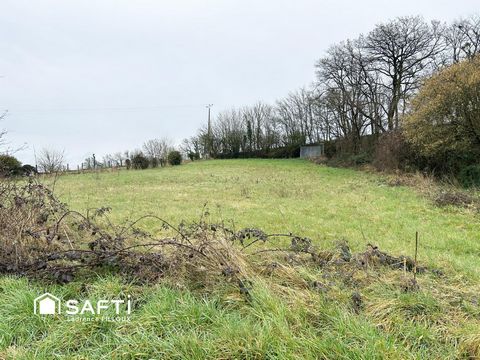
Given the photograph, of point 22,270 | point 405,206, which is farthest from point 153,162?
point 22,270

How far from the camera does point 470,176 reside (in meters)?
14.1

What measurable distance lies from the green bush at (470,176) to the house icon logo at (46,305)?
16179 millimetres

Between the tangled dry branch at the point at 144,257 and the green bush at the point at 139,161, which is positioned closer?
the tangled dry branch at the point at 144,257

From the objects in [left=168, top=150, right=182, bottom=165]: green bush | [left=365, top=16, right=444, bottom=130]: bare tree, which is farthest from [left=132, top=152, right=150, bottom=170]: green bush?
[left=365, top=16, right=444, bottom=130]: bare tree

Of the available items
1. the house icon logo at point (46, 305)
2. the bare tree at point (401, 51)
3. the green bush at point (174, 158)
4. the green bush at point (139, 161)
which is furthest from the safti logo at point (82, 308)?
the green bush at point (174, 158)

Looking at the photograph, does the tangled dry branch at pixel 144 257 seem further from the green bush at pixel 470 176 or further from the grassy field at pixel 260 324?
the green bush at pixel 470 176

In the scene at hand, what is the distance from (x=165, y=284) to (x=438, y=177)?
17.0m

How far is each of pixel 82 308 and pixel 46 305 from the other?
37 centimetres

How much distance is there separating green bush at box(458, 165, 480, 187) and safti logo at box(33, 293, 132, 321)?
1578cm

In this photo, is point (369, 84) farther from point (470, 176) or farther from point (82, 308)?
point (82, 308)

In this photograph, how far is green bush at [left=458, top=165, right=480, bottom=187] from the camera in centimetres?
1375

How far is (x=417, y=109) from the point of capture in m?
15.0

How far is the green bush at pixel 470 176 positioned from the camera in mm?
13750

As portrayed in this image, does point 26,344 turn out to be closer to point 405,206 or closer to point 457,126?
point 405,206
